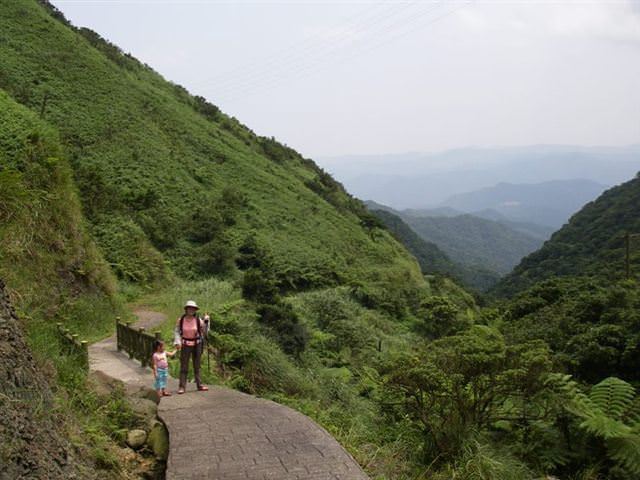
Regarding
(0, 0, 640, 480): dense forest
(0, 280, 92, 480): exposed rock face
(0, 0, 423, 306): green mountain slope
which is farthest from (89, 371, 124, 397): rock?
(0, 0, 423, 306): green mountain slope

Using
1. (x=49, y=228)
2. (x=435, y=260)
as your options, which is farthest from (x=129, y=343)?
(x=435, y=260)

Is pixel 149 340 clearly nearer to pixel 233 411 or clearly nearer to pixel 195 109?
pixel 233 411

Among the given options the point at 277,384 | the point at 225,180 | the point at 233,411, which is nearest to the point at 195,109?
the point at 225,180

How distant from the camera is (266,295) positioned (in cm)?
1909

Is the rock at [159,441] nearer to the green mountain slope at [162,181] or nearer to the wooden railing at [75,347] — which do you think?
the wooden railing at [75,347]

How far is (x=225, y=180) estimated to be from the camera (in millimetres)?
36312

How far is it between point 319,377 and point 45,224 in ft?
22.2

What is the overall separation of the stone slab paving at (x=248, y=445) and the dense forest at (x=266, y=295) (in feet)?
1.71

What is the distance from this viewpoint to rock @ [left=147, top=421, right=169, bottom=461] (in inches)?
235

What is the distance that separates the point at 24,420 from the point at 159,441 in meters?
2.47

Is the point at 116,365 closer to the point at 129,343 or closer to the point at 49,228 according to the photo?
the point at 129,343

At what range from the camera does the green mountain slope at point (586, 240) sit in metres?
50.9

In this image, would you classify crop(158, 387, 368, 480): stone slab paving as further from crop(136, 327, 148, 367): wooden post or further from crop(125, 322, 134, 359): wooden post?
crop(125, 322, 134, 359): wooden post

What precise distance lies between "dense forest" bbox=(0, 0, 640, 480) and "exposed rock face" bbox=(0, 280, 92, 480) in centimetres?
4
